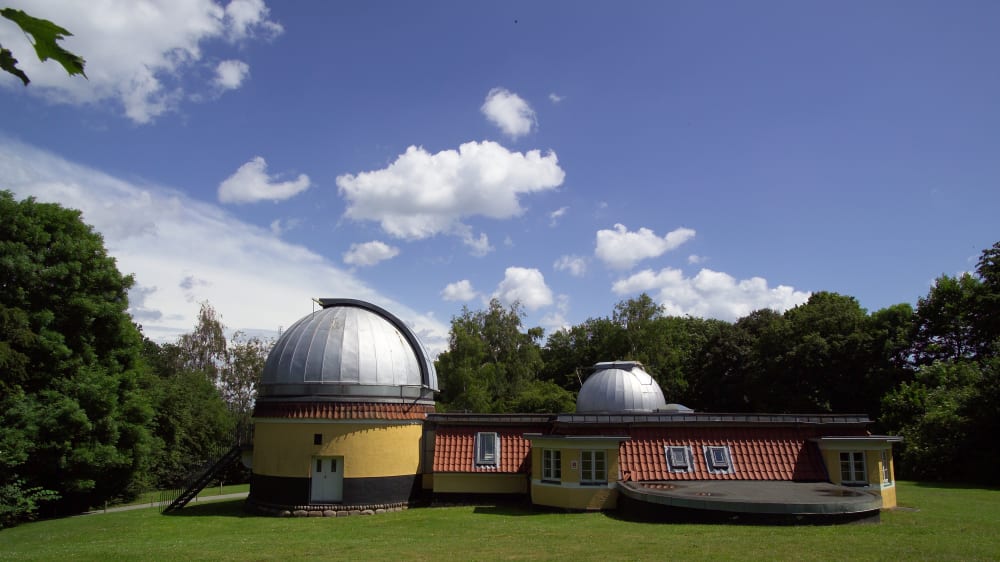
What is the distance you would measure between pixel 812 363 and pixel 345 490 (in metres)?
37.9

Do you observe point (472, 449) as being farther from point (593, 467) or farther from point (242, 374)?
point (242, 374)

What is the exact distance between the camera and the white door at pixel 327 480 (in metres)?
23.3

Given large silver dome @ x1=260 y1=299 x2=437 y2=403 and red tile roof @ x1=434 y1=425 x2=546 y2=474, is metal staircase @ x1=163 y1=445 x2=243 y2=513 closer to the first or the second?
large silver dome @ x1=260 y1=299 x2=437 y2=403

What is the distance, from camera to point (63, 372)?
89.7 ft

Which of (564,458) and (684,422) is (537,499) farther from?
(684,422)

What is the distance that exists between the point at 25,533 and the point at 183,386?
19374 mm

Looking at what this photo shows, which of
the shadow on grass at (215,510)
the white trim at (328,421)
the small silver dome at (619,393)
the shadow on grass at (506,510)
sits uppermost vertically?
the small silver dome at (619,393)

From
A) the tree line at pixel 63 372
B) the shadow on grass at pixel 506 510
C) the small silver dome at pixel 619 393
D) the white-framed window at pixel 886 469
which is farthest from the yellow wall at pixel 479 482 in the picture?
the tree line at pixel 63 372

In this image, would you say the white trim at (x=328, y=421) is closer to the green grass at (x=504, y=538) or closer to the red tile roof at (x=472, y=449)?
the red tile roof at (x=472, y=449)

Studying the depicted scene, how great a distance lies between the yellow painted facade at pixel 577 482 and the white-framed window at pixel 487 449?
297cm

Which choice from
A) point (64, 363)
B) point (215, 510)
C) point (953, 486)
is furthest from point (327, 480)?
point (953, 486)

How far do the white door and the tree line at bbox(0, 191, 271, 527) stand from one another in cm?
992

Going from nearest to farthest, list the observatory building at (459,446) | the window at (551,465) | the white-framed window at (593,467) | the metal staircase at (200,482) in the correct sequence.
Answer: the white-framed window at (593,467), the observatory building at (459,446), the window at (551,465), the metal staircase at (200,482)

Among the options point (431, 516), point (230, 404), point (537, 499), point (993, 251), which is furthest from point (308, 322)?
point (993, 251)
